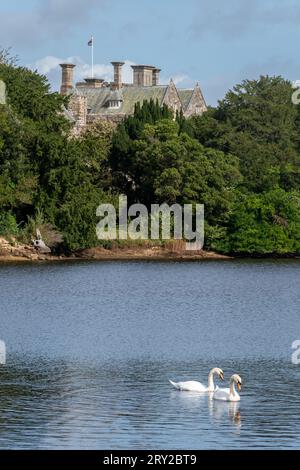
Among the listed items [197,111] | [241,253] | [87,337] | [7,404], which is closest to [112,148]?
[241,253]

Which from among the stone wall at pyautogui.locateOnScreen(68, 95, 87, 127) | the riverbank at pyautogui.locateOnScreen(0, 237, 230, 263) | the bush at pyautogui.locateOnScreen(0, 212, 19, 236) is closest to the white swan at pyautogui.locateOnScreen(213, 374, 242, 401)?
the riverbank at pyautogui.locateOnScreen(0, 237, 230, 263)

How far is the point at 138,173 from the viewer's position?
82.2 m

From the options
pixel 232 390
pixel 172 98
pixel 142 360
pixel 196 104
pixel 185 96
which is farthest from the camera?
pixel 196 104

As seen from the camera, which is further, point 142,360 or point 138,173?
point 138,173

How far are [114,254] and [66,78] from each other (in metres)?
38.5

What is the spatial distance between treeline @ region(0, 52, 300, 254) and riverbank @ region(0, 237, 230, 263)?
705 millimetres

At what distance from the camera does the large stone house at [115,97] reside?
10350 cm

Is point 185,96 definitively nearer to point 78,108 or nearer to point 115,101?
point 115,101

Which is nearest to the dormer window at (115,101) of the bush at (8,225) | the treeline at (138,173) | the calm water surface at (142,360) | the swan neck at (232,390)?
the treeline at (138,173)

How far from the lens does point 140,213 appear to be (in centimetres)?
7931

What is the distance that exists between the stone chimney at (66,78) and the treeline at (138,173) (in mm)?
19076

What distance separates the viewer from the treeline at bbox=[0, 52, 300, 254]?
74188 mm

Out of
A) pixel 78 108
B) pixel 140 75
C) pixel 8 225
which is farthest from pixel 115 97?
pixel 8 225

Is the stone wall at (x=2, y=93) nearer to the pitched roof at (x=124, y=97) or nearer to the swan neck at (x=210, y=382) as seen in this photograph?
the pitched roof at (x=124, y=97)
